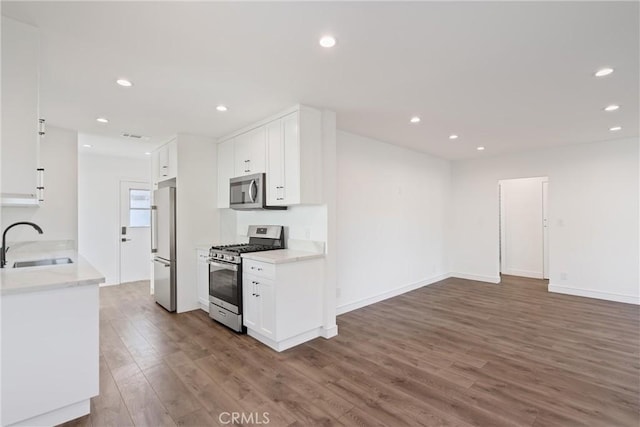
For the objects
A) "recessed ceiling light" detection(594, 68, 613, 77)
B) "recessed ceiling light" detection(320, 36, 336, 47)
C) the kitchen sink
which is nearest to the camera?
"recessed ceiling light" detection(320, 36, 336, 47)

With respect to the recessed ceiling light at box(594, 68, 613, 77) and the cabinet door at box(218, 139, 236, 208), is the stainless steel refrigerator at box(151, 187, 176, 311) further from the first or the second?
the recessed ceiling light at box(594, 68, 613, 77)

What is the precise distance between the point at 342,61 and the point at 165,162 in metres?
3.52

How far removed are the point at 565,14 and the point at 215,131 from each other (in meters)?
3.84

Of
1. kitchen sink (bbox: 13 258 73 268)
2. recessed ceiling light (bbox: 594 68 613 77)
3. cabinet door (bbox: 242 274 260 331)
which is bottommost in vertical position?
cabinet door (bbox: 242 274 260 331)

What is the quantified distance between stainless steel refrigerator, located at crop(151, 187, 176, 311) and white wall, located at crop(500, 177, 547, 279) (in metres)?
6.79

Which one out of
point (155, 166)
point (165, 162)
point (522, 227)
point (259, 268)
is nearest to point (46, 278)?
point (259, 268)

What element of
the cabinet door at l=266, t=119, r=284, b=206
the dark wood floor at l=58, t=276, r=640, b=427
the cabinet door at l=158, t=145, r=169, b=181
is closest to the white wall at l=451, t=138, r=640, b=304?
the dark wood floor at l=58, t=276, r=640, b=427

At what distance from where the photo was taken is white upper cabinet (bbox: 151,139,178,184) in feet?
14.4

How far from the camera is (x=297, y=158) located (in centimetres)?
321

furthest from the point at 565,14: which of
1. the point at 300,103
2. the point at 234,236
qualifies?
the point at 234,236

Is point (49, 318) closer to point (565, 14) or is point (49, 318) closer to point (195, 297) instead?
point (195, 297)

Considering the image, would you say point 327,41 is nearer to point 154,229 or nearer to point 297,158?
point 297,158

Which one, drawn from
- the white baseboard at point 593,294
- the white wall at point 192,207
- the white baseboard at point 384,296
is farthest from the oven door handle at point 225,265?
the white baseboard at point 593,294

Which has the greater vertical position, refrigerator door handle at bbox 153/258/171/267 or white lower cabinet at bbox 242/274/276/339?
refrigerator door handle at bbox 153/258/171/267
